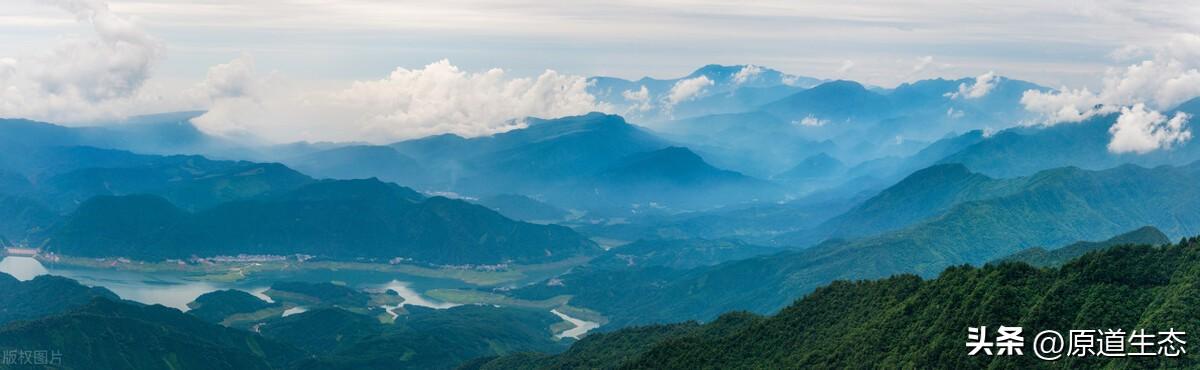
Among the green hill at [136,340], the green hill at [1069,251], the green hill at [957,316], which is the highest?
the green hill at [957,316]

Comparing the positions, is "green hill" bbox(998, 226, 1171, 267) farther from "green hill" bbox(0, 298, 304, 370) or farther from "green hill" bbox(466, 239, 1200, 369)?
"green hill" bbox(0, 298, 304, 370)

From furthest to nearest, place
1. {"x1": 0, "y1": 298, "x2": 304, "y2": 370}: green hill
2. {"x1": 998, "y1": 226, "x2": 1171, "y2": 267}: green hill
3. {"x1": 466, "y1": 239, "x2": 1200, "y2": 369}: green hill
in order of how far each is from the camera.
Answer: {"x1": 0, "y1": 298, "x2": 304, "y2": 370}: green hill, {"x1": 998, "y1": 226, "x2": 1171, "y2": 267}: green hill, {"x1": 466, "y1": 239, "x2": 1200, "y2": 369}: green hill

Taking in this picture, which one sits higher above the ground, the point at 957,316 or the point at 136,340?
the point at 957,316

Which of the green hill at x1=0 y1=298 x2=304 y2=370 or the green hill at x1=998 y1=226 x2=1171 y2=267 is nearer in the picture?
the green hill at x1=998 y1=226 x2=1171 y2=267

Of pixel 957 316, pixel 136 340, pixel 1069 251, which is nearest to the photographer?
pixel 957 316

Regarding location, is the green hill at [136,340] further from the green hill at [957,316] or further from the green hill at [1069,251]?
the green hill at [1069,251]

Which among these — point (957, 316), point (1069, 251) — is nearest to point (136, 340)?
point (957, 316)

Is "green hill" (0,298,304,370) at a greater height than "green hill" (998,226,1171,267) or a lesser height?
lesser

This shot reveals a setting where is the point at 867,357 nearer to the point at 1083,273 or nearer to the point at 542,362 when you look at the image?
the point at 1083,273

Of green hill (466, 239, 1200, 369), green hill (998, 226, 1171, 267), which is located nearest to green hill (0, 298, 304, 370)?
green hill (466, 239, 1200, 369)

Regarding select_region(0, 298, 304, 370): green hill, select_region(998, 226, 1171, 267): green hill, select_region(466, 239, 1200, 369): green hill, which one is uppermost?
select_region(466, 239, 1200, 369): green hill

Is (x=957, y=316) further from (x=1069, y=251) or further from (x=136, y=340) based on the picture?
(x=136, y=340)

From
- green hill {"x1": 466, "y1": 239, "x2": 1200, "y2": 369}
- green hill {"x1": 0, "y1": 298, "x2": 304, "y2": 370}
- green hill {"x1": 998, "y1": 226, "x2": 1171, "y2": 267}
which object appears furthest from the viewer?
green hill {"x1": 0, "y1": 298, "x2": 304, "y2": 370}

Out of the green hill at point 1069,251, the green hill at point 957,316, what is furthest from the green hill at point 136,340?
the green hill at point 1069,251
